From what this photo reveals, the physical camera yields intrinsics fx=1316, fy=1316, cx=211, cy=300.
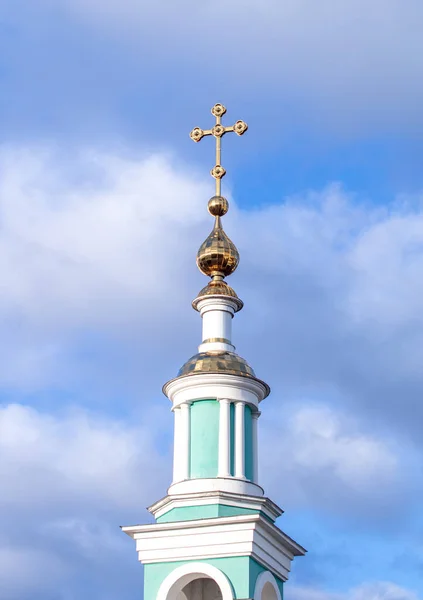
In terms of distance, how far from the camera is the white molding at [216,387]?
21078mm

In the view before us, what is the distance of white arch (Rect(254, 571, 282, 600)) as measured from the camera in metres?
19.6

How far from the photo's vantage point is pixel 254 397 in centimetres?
2144

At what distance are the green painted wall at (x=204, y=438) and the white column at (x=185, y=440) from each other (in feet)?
0.21

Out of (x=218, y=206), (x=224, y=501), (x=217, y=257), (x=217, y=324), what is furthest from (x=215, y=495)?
(x=218, y=206)

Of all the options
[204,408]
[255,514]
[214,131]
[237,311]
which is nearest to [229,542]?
[255,514]

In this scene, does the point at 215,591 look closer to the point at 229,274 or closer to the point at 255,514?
the point at 255,514

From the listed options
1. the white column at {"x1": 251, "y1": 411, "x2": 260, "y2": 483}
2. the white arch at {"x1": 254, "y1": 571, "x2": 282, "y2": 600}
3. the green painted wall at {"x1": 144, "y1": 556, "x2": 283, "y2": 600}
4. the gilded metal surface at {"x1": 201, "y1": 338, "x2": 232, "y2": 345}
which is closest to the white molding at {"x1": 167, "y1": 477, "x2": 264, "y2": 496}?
the white column at {"x1": 251, "y1": 411, "x2": 260, "y2": 483}

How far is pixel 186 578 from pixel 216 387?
3.10 metres

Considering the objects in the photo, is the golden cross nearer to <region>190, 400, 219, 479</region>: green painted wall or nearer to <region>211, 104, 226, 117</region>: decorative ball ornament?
<region>211, 104, 226, 117</region>: decorative ball ornament

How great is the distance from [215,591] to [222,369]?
3522 mm

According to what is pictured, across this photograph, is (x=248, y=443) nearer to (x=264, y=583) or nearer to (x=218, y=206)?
(x=264, y=583)

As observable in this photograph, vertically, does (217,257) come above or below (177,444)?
above

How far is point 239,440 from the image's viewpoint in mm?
20844

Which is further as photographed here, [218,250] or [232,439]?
[218,250]
